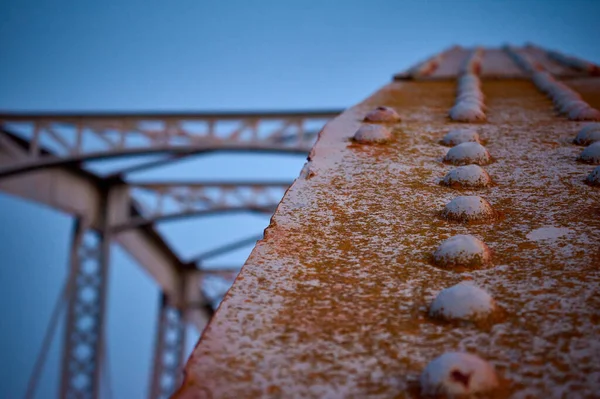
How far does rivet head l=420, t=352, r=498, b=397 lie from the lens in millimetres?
963

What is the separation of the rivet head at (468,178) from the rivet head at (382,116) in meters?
0.79

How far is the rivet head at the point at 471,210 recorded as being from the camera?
1.65 meters

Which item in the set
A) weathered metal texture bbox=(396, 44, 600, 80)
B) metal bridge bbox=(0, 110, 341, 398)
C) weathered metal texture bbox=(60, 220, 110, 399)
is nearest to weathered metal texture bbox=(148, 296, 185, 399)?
metal bridge bbox=(0, 110, 341, 398)

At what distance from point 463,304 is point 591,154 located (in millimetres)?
1250

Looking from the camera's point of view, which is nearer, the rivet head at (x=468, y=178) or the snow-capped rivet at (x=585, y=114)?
the rivet head at (x=468, y=178)

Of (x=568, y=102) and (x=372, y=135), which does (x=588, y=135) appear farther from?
(x=372, y=135)

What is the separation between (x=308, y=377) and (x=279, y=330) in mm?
149

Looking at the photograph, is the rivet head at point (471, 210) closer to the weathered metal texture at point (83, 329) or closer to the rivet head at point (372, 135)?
the rivet head at point (372, 135)

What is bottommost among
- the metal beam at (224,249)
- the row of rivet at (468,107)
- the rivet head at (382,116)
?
the metal beam at (224,249)

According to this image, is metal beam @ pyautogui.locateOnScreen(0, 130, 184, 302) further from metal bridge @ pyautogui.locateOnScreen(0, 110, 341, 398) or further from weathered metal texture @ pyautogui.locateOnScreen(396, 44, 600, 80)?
weathered metal texture @ pyautogui.locateOnScreen(396, 44, 600, 80)

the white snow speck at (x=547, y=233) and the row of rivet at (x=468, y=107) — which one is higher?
the row of rivet at (x=468, y=107)

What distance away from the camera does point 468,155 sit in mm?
2143

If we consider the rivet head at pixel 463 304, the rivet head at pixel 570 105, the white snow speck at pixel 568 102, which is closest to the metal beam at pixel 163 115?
the white snow speck at pixel 568 102

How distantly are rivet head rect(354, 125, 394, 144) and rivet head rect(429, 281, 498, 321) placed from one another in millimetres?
1232
